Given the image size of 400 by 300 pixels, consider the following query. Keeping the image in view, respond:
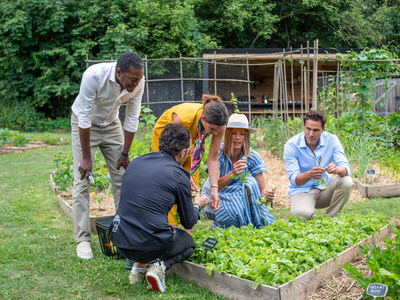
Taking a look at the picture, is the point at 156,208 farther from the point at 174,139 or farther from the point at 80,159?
the point at 80,159

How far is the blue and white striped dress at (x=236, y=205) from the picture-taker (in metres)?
4.20

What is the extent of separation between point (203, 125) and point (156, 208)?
1003 mm

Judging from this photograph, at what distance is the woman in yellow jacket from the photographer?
→ 3645mm

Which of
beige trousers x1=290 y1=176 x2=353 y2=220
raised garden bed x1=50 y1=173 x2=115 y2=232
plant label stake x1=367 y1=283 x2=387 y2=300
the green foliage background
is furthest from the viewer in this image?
the green foliage background

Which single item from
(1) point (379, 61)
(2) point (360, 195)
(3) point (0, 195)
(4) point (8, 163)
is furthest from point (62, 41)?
(2) point (360, 195)

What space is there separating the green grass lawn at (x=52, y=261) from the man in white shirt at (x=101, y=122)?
A: 0.29m

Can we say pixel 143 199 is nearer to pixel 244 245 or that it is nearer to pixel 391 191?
pixel 244 245

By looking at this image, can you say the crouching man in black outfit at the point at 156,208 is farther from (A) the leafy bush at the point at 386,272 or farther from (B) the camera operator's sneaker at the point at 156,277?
(A) the leafy bush at the point at 386,272

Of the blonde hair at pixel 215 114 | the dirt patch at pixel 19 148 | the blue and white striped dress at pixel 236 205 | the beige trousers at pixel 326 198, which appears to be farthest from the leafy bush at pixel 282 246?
the dirt patch at pixel 19 148

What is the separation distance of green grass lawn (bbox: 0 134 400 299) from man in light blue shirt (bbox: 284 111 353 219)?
2.39 feet

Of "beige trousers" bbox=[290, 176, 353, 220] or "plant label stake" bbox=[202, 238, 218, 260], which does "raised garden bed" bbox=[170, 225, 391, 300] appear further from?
"beige trousers" bbox=[290, 176, 353, 220]

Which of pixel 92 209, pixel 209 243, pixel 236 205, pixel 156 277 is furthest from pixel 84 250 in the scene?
pixel 92 209

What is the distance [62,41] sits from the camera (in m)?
17.8

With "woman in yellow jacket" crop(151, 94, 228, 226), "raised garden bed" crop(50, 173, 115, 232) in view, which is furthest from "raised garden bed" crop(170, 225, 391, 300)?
"raised garden bed" crop(50, 173, 115, 232)
